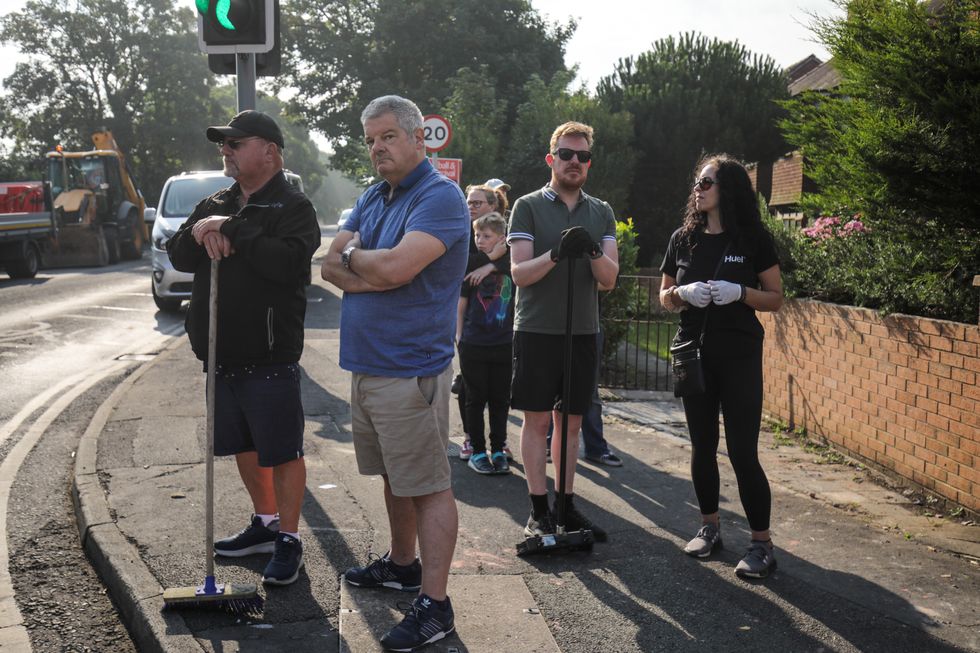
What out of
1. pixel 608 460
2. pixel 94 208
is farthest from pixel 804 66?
pixel 608 460

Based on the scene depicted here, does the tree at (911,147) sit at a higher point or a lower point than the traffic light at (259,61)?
lower

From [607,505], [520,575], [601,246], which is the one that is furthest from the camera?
[607,505]

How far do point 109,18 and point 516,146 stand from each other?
4170cm

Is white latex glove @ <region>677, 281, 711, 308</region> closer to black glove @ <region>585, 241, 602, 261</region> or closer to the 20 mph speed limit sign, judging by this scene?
black glove @ <region>585, 241, 602, 261</region>

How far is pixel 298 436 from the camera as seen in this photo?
4.21 m

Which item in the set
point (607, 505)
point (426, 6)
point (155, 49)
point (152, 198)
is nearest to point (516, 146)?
point (426, 6)

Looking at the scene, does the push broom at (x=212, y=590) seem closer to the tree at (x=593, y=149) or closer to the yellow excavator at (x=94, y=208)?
the tree at (x=593, y=149)

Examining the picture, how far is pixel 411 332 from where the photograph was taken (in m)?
3.61

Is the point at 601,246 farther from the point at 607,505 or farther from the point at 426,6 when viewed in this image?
the point at 426,6

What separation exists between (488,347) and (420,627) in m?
2.86

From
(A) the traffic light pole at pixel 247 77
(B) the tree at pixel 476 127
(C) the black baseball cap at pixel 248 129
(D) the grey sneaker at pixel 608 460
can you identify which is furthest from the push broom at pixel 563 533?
(B) the tree at pixel 476 127

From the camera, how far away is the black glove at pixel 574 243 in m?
4.38

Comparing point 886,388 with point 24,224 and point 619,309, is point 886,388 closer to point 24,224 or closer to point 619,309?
point 619,309

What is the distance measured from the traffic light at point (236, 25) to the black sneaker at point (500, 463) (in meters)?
3.08
